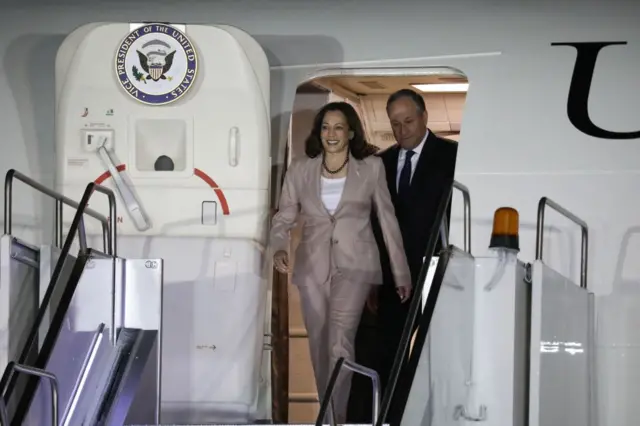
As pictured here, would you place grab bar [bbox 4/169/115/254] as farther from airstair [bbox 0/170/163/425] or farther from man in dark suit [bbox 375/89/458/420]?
man in dark suit [bbox 375/89/458/420]

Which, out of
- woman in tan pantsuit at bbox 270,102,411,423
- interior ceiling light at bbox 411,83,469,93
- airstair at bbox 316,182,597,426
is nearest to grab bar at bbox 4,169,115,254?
woman in tan pantsuit at bbox 270,102,411,423

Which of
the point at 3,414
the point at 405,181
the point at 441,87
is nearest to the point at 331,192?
the point at 405,181

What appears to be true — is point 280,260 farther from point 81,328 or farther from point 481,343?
point 481,343

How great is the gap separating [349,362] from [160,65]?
2.73 meters

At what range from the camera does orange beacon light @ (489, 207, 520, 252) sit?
245 inches

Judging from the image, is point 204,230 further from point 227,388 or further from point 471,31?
point 471,31

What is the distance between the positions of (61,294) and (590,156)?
10.00ft

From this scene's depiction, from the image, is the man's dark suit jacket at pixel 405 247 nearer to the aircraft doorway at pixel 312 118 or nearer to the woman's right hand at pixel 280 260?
the aircraft doorway at pixel 312 118

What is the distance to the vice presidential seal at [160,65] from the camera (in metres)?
7.79

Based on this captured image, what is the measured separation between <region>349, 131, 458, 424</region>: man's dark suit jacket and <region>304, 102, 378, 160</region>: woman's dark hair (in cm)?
12

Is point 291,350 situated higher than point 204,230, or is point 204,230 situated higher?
point 204,230

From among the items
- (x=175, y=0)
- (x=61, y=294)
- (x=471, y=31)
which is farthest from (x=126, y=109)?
(x=471, y=31)

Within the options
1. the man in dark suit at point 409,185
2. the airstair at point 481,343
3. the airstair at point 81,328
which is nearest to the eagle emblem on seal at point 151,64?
the airstair at point 81,328

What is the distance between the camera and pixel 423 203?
8.06 meters
